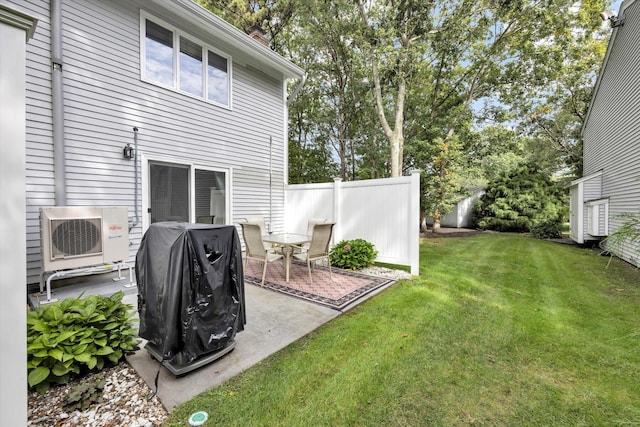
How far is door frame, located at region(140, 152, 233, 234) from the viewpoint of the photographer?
468 centimetres

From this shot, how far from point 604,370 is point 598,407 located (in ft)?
2.10

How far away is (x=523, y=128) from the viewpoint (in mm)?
14906

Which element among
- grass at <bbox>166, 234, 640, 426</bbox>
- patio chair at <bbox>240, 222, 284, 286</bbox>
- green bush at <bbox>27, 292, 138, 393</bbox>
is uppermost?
patio chair at <bbox>240, 222, 284, 286</bbox>

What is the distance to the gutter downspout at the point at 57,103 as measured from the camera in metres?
3.75

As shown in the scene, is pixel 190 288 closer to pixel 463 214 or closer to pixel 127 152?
pixel 127 152

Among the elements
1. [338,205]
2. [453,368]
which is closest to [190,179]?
[338,205]

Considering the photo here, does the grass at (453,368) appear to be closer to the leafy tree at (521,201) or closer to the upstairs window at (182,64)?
the upstairs window at (182,64)

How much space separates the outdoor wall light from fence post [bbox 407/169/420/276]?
16.4 feet

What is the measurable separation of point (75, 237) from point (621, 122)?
1224cm

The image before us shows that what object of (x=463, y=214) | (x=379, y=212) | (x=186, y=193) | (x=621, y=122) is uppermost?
(x=621, y=122)

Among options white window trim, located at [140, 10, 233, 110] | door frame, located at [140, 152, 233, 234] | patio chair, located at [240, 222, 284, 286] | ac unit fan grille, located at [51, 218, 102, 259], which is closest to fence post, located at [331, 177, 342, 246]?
patio chair, located at [240, 222, 284, 286]

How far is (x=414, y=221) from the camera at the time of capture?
501cm

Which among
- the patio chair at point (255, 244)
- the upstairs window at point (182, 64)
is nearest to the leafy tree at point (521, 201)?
the patio chair at point (255, 244)

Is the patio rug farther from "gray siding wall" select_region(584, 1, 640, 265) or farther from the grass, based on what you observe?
"gray siding wall" select_region(584, 1, 640, 265)
